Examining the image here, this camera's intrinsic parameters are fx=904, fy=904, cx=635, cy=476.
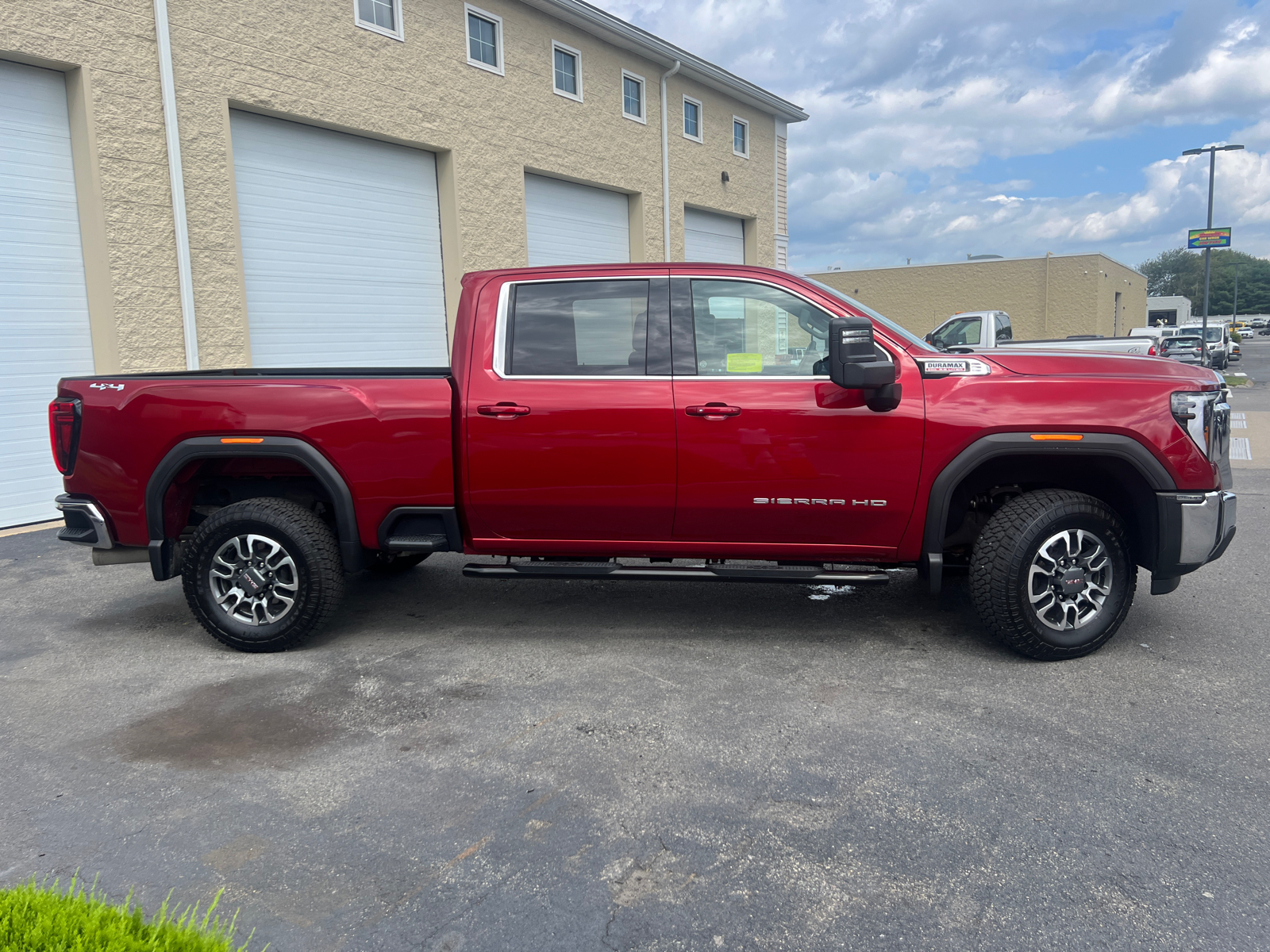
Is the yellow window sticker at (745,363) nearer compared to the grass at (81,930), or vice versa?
the grass at (81,930)

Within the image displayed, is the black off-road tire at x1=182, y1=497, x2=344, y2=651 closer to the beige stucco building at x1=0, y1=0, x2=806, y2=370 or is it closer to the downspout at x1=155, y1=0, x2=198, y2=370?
the beige stucco building at x1=0, y1=0, x2=806, y2=370

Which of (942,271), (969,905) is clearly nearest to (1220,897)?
(969,905)

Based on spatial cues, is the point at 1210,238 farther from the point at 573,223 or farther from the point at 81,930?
the point at 81,930

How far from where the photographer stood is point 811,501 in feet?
14.9

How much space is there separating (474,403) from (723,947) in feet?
9.87

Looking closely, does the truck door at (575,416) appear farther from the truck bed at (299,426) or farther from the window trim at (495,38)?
the window trim at (495,38)

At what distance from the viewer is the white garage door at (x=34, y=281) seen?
8.77 m

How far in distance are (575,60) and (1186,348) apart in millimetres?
24484

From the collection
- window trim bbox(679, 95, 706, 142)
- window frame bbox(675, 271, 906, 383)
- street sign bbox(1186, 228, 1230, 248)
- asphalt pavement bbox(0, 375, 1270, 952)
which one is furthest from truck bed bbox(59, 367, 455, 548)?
street sign bbox(1186, 228, 1230, 248)

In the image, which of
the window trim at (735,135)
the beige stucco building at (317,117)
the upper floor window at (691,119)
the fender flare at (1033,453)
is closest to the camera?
the fender flare at (1033,453)

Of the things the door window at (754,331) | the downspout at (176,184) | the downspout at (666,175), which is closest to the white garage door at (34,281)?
the downspout at (176,184)

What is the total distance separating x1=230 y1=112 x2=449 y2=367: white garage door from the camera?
35.9 feet

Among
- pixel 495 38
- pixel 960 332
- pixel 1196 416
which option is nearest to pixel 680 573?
pixel 1196 416

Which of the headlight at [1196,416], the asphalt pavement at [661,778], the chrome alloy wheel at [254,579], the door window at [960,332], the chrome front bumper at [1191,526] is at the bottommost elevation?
the asphalt pavement at [661,778]
